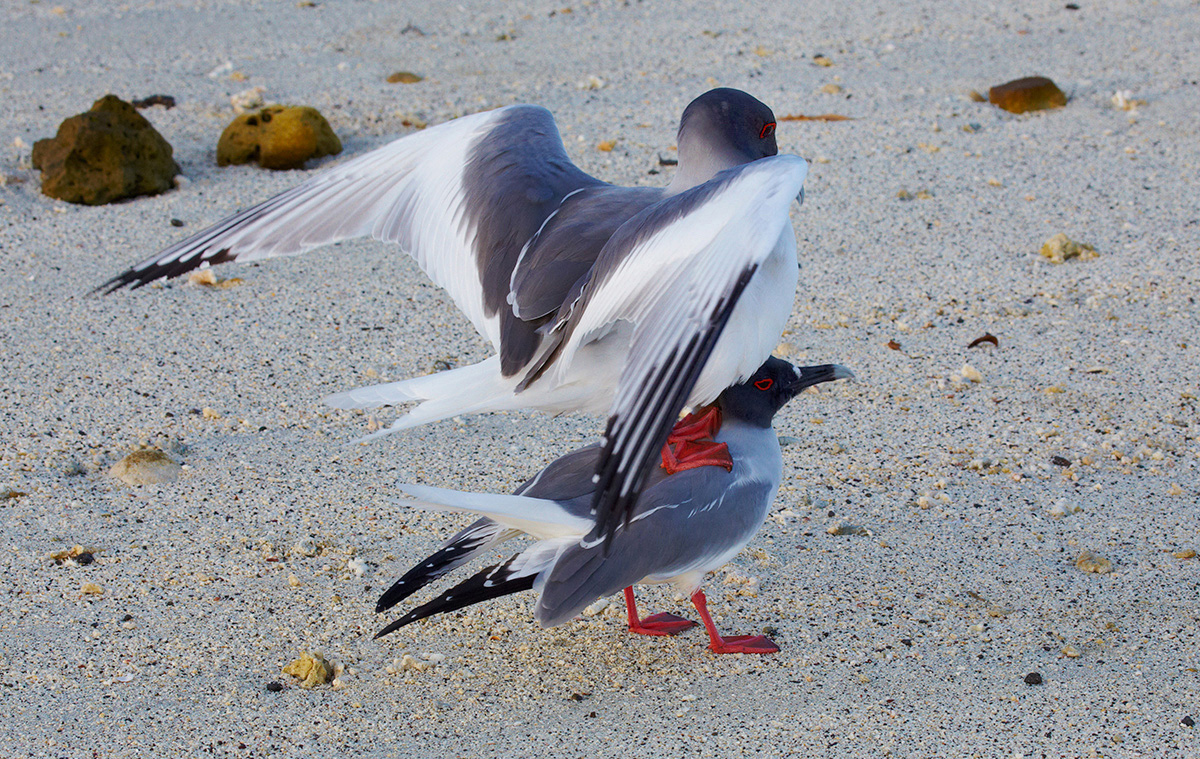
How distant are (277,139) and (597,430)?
2.57 meters

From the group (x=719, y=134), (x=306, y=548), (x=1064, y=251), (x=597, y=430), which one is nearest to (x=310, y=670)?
(x=306, y=548)

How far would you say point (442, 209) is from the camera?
3.41 m

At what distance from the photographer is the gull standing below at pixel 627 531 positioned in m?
2.78

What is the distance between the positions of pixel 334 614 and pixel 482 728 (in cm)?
61

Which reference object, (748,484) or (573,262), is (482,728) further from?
(573,262)

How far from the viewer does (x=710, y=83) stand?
686 centimetres

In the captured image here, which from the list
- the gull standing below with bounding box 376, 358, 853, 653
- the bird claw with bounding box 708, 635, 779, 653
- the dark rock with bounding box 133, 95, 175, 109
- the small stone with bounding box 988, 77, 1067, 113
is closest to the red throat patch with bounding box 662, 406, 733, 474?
the gull standing below with bounding box 376, 358, 853, 653

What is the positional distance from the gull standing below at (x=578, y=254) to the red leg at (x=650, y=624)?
1.67ft

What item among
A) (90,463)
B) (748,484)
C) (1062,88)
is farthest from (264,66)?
(748,484)

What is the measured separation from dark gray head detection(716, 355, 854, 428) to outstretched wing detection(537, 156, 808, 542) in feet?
1.40

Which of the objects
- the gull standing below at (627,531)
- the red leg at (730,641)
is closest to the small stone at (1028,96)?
the gull standing below at (627,531)

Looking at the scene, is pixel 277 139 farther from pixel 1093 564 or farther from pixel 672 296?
pixel 1093 564

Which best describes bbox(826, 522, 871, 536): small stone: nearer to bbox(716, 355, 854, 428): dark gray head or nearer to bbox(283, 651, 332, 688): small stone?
bbox(716, 355, 854, 428): dark gray head

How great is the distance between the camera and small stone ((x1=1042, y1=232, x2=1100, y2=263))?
5012 mm
